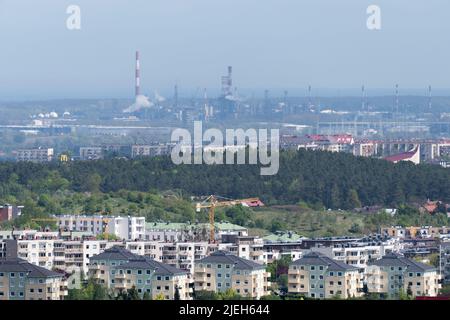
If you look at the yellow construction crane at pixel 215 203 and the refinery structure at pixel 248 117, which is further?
the refinery structure at pixel 248 117

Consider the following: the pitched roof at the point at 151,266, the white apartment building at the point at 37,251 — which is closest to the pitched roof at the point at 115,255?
the pitched roof at the point at 151,266

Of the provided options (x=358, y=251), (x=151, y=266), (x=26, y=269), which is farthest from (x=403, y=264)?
(x=26, y=269)

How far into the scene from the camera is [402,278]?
15.1m

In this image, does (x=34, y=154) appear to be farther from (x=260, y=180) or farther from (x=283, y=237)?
(x=283, y=237)

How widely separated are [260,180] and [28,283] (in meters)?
18.2

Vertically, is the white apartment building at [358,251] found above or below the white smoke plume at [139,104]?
above

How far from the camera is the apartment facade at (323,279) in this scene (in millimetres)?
14578

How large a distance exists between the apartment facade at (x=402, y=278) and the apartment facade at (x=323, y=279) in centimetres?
14

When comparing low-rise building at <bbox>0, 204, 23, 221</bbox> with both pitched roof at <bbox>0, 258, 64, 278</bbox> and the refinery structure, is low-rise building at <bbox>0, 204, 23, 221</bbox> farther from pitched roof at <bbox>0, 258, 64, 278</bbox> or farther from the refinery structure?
the refinery structure

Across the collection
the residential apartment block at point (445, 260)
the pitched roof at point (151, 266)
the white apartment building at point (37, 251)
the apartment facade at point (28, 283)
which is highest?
the apartment facade at point (28, 283)

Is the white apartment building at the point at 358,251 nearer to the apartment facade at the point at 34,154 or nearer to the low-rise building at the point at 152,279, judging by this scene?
the low-rise building at the point at 152,279

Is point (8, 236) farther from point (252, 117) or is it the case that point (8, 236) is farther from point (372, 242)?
point (252, 117)

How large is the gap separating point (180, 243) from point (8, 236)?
6.09 ft
